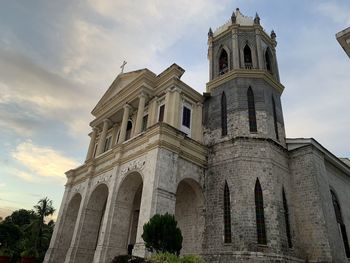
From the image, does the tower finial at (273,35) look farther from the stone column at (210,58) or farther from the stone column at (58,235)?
the stone column at (58,235)

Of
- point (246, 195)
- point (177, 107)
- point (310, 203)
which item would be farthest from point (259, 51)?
point (310, 203)

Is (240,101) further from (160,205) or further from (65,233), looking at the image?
(65,233)

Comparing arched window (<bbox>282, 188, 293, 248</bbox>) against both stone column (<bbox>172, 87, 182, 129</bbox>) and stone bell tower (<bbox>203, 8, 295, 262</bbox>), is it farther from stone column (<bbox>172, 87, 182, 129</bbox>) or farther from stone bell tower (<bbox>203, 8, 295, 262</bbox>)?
stone column (<bbox>172, 87, 182, 129</bbox>)

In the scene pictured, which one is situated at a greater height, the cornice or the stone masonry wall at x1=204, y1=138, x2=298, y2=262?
the cornice

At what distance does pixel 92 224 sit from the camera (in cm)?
2316

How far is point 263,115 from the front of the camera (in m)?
21.3

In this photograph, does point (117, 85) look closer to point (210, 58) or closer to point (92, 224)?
point (210, 58)

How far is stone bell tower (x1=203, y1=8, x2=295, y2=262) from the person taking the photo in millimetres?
17391

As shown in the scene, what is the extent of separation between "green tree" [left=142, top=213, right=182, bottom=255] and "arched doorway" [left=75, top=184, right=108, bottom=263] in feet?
36.4

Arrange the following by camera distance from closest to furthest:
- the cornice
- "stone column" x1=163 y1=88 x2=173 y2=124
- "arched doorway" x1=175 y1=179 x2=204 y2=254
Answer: the cornice, "arched doorway" x1=175 y1=179 x2=204 y2=254, "stone column" x1=163 y1=88 x2=173 y2=124

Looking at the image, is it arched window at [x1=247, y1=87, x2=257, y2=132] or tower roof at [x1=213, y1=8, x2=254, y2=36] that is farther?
tower roof at [x1=213, y1=8, x2=254, y2=36]

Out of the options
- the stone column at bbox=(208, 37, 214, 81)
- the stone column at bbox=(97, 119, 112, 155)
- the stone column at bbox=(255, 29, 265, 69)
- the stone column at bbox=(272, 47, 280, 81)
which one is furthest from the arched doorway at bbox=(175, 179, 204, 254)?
the stone column at bbox=(272, 47, 280, 81)

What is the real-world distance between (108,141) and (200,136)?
1115 cm

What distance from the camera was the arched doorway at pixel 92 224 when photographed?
71.4 ft
